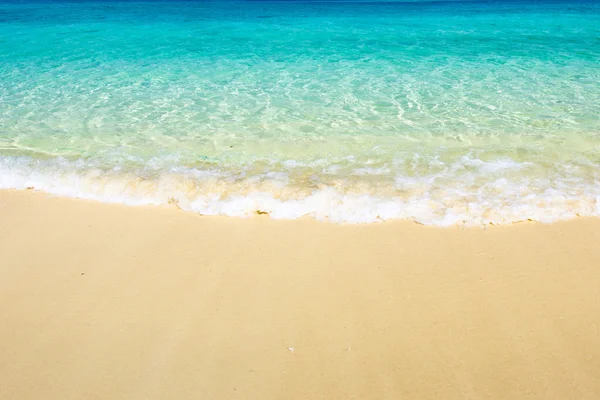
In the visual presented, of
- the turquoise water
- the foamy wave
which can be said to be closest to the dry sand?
the foamy wave

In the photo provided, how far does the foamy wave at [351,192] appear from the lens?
14.2 ft

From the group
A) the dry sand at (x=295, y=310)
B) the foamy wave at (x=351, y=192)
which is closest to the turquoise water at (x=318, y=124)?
the foamy wave at (x=351, y=192)

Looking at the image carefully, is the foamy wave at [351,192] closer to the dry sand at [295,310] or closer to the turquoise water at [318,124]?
the turquoise water at [318,124]

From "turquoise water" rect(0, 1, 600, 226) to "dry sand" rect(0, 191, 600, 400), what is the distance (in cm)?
52

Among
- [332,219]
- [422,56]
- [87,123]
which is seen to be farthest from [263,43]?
[332,219]

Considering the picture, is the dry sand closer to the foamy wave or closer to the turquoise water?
the foamy wave

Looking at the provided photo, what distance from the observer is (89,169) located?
215 inches

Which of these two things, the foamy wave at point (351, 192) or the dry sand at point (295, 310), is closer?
the dry sand at point (295, 310)

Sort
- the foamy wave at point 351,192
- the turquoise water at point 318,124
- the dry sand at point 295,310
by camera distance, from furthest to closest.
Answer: the turquoise water at point 318,124, the foamy wave at point 351,192, the dry sand at point 295,310

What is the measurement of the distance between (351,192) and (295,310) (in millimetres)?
1899

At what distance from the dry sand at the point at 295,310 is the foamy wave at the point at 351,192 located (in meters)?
0.25

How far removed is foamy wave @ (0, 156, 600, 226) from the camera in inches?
171

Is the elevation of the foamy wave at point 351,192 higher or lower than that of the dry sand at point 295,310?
higher

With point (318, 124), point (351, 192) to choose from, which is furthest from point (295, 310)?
point (318, 124)
